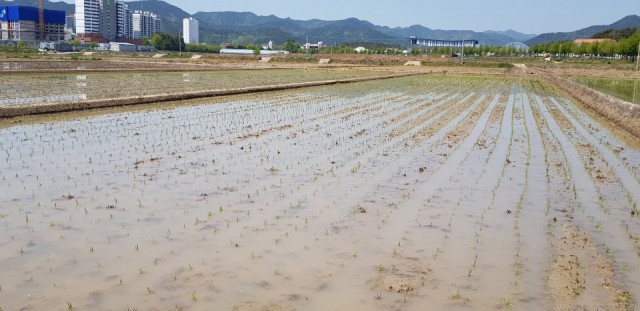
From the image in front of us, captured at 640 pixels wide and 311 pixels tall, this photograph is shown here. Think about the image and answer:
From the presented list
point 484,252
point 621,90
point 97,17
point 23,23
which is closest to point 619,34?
point 621,90

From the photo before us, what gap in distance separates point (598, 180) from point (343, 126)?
610 cm

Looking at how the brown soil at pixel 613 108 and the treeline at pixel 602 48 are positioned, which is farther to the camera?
the treeline at pixel 602 48

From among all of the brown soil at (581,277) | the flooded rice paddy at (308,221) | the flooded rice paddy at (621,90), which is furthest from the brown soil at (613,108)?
the brown soil at (581,277)

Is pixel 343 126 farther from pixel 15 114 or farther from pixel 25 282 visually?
pixel 25 282

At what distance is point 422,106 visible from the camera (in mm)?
17891

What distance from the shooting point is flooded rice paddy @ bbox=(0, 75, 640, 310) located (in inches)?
145

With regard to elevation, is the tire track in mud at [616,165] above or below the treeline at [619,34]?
below

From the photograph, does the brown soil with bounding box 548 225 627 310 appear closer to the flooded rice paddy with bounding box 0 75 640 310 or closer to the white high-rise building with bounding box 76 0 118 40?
the flooded rice paddy with bounding box 0 75 640 310

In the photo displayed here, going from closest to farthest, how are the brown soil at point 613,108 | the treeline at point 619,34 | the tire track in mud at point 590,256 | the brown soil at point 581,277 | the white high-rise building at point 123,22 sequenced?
the brown soil at point 581,277 → the tire track in mud at point 590,256 → the brown soil at point 613,108 → the treeline at point 619,34 → the white high-rise building at point 123,22

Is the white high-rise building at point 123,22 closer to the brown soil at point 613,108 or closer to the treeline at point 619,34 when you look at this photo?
the treeline at point 619,34

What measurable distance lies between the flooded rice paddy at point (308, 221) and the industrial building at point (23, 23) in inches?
4895

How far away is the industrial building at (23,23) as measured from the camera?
114438 mm

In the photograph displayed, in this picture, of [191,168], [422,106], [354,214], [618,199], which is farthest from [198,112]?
[618,199]

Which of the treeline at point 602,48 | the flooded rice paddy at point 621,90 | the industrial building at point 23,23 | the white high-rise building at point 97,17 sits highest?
the white high-rise building at point 97,17
